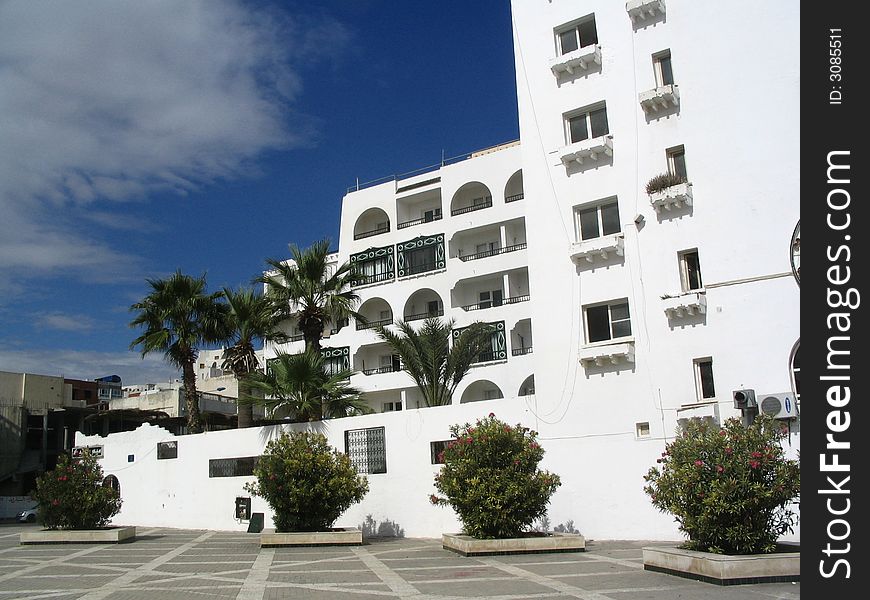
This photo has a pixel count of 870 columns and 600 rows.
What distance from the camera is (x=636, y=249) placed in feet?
69.5

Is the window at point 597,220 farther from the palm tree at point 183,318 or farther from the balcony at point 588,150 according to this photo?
the palm tree at point 183,318

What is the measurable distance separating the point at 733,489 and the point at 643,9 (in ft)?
46.9

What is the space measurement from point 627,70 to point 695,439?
1196 centimetres

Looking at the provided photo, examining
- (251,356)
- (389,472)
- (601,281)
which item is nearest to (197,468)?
(251,356)

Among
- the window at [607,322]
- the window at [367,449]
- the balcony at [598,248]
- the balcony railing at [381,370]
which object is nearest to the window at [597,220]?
the balcony at [598,248]

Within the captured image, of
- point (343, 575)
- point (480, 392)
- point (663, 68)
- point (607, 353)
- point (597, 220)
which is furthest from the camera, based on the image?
point (480, 392)

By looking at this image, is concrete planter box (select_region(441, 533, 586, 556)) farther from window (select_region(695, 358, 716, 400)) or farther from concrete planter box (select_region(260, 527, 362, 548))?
window (select_region(695, 358, 716, 400))

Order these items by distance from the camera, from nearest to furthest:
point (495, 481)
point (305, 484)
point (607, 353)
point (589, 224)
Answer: point (495, 481) < point (607, 353) < point (305, 484) < point (589, 224)

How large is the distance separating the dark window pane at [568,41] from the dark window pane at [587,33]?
0.23 metres

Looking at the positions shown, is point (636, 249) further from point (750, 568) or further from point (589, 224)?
point (750, 568)

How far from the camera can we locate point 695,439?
48.3 ft

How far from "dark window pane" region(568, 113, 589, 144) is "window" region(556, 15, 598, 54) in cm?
215

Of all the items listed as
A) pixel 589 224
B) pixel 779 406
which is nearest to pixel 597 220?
pixel 589 224

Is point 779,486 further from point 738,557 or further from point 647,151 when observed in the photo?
point 647,151
